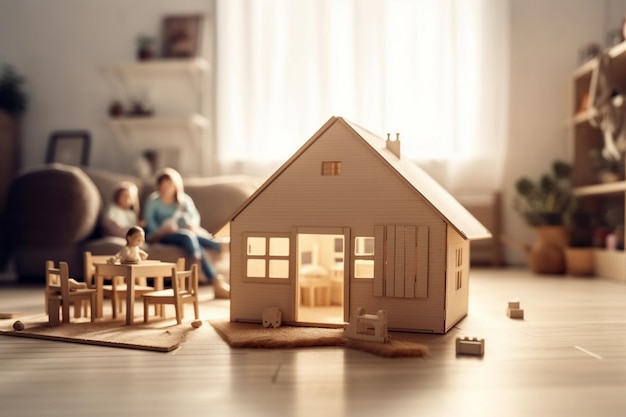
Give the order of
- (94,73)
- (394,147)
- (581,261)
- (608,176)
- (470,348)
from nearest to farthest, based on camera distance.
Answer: (470,348) → (394,147) → (608,176) → (581,261) → (94,73)

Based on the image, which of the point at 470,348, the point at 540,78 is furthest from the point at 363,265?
the point at 540,78

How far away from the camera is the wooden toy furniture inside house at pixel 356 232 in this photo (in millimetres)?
2805

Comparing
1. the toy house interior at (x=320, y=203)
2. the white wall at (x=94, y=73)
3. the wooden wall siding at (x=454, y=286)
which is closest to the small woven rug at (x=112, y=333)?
the toy house interior at (x=320, y=203)

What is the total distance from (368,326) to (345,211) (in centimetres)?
57

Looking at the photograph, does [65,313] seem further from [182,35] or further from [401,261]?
[182,35]

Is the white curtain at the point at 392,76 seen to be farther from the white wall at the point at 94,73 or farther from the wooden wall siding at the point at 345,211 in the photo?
the wooden wall siding at the point at 345,211

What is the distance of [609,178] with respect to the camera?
5484 millimetres

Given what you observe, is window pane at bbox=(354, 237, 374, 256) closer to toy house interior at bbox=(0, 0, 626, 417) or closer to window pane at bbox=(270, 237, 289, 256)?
toy house interior at bbox=(0, 0, 626, 417)

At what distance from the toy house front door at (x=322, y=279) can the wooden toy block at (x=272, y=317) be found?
0.39 metres

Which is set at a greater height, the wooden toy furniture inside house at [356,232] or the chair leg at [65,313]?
the wooden toy furniture inside house at [356,232]

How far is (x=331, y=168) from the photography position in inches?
117

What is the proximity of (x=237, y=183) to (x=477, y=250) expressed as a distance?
2.64 meters

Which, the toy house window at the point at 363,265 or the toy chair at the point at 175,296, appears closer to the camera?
the toy house window at the point at 363,265

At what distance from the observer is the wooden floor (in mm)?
1749
